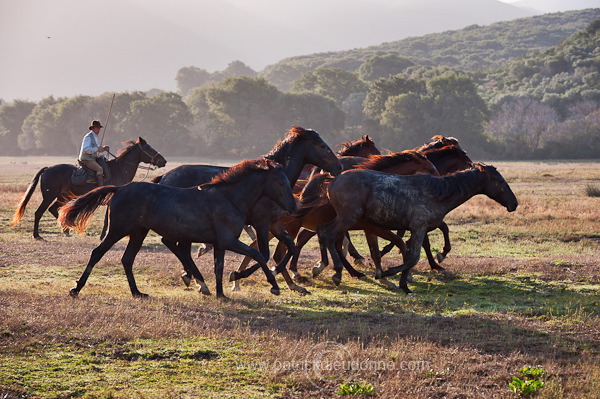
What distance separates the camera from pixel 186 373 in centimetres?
666

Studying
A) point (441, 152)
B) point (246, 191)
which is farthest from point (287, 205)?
point (441, 152)

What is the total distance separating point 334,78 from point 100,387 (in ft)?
292

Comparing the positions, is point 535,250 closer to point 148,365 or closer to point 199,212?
point 199,212

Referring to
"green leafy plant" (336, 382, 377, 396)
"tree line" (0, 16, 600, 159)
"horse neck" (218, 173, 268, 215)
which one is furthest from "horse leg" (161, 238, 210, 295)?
"tree line" (0, 16, 600, 159)

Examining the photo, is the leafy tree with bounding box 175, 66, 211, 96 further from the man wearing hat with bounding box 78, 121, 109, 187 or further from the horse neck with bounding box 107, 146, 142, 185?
the man wearing hat with bounding box 78, 121, 109, 187

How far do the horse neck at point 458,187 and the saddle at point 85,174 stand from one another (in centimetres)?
931

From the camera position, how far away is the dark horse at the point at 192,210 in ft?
32.4

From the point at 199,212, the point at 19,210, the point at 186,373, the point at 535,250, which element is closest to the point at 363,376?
the point at 186,373

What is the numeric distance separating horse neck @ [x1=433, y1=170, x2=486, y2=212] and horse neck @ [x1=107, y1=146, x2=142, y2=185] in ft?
29.4

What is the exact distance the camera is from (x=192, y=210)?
394 inches

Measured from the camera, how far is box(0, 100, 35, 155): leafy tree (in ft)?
307

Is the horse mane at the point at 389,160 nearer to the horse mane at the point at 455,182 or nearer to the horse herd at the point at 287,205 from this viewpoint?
the horse herd at the point at 287,205

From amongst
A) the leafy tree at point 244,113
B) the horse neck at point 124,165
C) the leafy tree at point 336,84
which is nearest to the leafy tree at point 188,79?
the leafy tree at point 336,84

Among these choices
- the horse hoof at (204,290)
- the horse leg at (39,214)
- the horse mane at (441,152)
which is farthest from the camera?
the horse leg at (39,214)
